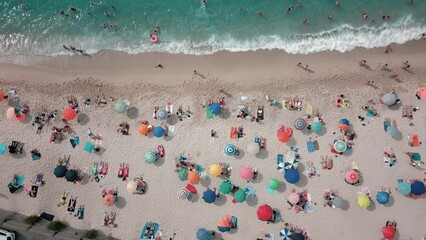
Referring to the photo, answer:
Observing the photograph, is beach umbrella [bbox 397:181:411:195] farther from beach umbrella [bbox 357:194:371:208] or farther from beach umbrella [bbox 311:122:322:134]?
beach umbrella [bbox 311:122:322:134]

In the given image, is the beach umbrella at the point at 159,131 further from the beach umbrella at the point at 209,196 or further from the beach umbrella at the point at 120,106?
the beach umbrella at the point at 209,196

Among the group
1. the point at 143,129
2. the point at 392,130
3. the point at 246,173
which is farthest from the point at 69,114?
the point at 392,130

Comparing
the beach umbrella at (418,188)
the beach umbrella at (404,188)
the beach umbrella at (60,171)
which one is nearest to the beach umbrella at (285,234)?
the beach umbrella at (404,188)

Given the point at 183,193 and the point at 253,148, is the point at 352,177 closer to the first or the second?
the point at 253,148

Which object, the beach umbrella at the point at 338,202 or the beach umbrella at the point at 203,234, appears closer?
the beach umbrella at the point at 338,202

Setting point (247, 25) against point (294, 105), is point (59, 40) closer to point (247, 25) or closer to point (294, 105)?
point (247, 25)

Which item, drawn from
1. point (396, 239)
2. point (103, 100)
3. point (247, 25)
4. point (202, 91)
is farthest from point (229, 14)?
point (396, 239)
